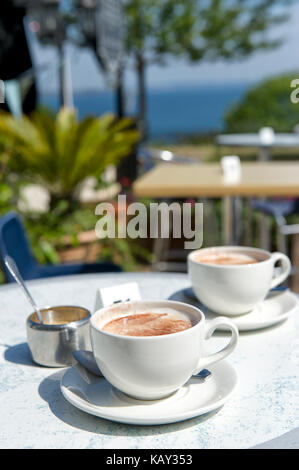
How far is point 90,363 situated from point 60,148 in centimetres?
411

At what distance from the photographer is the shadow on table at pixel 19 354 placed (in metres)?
1.18

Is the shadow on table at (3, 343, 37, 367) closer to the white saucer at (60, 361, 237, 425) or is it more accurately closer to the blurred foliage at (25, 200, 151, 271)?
the white saucer at (60, 361, 237, 425)

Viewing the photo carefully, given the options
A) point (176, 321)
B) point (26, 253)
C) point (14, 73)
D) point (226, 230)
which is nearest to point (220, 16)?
point (14, 73)

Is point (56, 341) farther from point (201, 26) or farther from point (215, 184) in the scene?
point (201, 26)

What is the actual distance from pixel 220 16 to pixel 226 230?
13790mm

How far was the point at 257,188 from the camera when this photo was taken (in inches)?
144

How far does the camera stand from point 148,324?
1.02 meters

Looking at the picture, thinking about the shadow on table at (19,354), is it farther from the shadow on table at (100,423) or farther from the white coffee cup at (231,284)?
the white coffee cup at (231,284)

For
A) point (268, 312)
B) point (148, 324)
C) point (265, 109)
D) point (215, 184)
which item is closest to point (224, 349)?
point (148, 324)

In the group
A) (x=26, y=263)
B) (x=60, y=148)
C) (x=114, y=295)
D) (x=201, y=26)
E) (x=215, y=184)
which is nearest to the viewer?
(x=114, y=295)

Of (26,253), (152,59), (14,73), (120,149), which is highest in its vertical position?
(152,59)

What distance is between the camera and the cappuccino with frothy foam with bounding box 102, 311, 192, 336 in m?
0.97

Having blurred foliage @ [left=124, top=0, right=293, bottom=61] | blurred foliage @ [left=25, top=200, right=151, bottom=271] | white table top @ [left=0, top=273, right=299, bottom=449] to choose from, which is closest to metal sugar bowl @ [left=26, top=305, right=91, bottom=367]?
white table top @ [left=0, top=273, right=299, bottom=449]

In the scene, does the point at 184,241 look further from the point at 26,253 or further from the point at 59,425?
the point at 59,425
